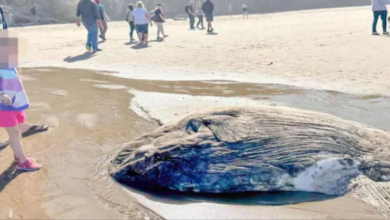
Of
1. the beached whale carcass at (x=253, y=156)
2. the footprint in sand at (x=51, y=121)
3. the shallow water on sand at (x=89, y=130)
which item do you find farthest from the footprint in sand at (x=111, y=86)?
the beached whale carcass at (x=253, y=156)

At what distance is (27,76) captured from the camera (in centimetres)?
1070

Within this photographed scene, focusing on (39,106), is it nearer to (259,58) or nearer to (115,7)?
(259,58)

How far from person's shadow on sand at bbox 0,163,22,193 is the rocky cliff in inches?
1234

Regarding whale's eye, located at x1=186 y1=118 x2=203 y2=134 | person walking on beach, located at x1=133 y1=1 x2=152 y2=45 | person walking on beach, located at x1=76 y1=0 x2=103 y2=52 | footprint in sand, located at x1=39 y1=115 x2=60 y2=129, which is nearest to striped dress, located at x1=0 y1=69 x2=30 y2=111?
footprint in sand, located at x1=39 y1=115 x2=60 y2=129

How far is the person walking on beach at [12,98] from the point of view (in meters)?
4.73

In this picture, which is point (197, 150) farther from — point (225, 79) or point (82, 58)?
point (82, 58)

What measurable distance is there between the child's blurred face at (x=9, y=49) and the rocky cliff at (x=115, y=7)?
31.1 meters

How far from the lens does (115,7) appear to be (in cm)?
4719

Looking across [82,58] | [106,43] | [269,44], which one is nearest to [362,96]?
[269,44]

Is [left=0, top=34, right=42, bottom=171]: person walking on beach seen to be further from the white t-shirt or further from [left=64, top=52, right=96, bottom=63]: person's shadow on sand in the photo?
the white t-shirt

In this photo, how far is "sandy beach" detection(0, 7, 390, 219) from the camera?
13.3 ft

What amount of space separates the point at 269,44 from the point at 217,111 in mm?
10989

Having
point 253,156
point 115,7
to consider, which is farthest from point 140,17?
point 115,7

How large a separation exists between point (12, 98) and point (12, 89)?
100 mm
